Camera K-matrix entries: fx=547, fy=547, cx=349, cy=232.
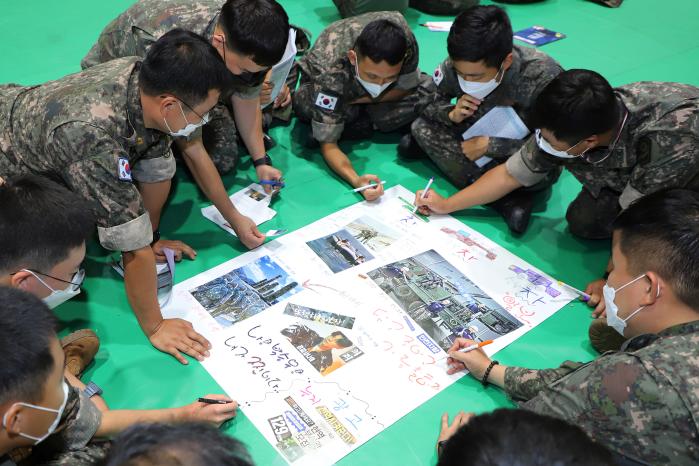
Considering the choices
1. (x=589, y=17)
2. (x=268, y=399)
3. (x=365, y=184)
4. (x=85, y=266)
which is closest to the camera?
(x=268, y=399)

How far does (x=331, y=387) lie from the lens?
1630mm

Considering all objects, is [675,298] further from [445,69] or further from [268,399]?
[445,69]

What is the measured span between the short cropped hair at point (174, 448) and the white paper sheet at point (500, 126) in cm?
193

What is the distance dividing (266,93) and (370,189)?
2.46ft

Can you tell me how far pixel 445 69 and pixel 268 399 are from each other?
172 cm

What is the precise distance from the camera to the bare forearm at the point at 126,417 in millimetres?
1401

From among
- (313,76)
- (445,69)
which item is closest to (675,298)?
(445,69)

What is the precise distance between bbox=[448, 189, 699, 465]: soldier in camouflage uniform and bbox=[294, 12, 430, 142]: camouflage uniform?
147cm

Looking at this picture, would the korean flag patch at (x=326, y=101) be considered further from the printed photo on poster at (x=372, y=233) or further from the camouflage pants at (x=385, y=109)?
the printed photo on poster at (x=372, y=233)

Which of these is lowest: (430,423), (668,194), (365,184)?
(430,423)

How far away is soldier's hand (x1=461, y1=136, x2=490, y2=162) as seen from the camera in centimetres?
247

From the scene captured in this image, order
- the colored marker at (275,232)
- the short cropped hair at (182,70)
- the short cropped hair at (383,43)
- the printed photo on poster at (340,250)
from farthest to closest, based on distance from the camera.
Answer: the short cropped hair at (383,43), the colored marker at (275,232), the printed photo on poster at (340,250), the short cropped hair at (182,70)

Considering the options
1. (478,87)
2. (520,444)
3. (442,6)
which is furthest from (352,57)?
(442,6)

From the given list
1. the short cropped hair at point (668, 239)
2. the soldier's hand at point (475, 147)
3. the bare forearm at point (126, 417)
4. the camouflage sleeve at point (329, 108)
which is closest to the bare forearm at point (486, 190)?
the soldier's hand at point (475, 147)
